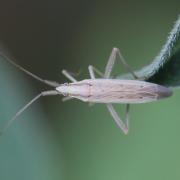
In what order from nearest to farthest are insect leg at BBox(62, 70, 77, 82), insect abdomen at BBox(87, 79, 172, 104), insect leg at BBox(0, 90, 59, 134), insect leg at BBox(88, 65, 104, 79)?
insect leg at BBox(0, 90, 59, 134), insect abdomen at BBox(87, 79, 172, 104), insect leg at BBox(88, 65, 104, 79), insect leg at BBox(62, 70, 77, 82)

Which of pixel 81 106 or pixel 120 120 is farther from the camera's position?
pixel 81 106

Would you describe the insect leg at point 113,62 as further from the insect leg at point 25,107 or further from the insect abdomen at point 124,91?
the insect leg at point 25,107

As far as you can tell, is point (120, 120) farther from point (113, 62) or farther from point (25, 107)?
point (25, 107)

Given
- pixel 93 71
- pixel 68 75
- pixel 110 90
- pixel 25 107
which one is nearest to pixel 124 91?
pixel 110 90

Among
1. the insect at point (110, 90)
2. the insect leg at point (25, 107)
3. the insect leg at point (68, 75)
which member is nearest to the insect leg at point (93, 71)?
the insect at point (110, 90)

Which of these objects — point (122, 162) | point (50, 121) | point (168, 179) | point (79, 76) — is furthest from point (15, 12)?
point (168, 179)

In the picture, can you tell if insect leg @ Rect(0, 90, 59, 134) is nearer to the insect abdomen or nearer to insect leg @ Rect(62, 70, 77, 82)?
insect leg @ Rect(62, 70, 77, 82)

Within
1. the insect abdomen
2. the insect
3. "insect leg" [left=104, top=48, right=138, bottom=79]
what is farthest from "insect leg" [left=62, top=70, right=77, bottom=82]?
"insect leg" [left=104, top=48, right=138, bottom=79]
